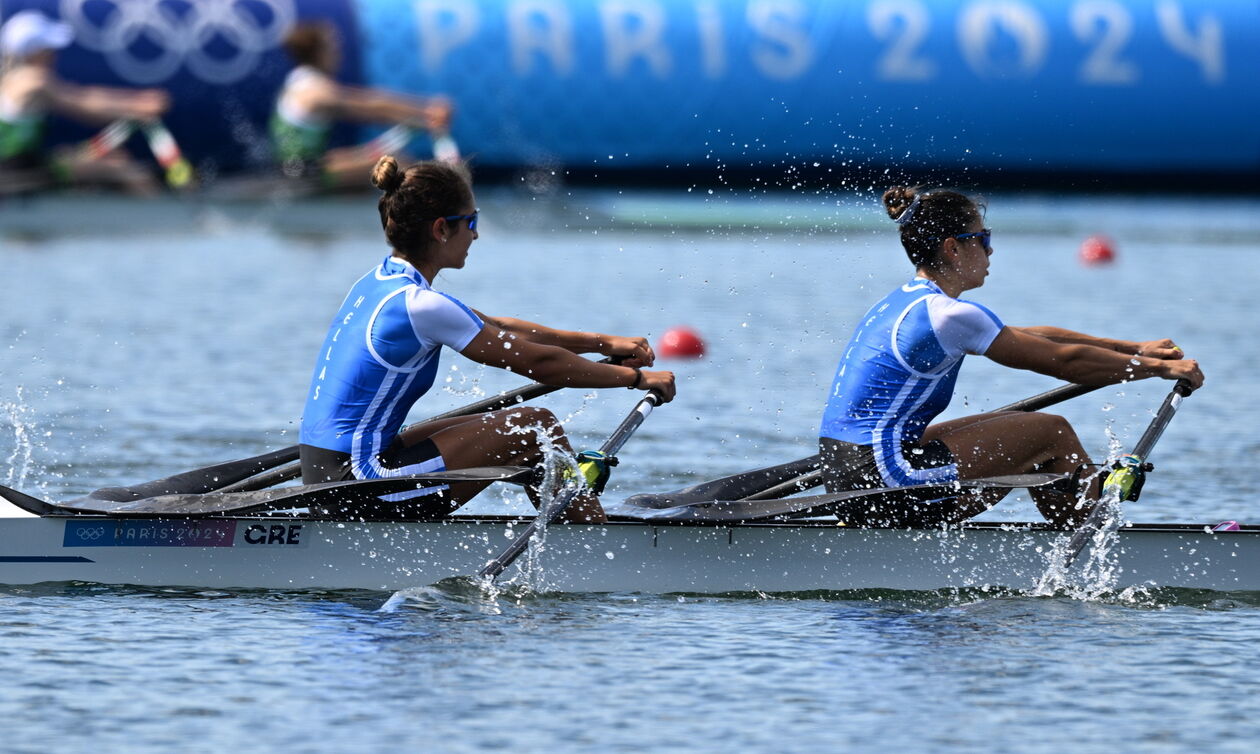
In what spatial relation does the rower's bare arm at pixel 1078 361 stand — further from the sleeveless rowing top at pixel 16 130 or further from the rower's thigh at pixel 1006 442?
the sleeveless rowing top at pixel 16 130

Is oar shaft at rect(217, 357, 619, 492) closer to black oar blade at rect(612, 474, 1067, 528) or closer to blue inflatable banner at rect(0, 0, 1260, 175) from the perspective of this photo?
black oar blade at rect(612, 474, 1067, 528)

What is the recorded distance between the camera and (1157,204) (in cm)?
3070

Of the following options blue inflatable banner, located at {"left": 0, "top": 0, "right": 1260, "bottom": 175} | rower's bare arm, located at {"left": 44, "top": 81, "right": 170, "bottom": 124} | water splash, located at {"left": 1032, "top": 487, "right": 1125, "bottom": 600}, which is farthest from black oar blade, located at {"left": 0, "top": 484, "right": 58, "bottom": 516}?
blue inflatable banner, located at {"left": 0, "top": 0, "right": 1260, "bottom": 175}

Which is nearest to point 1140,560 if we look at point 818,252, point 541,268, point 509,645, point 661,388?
point 661,388

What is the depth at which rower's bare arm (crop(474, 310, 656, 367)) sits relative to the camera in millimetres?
8102

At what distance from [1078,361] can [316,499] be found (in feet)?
8.86

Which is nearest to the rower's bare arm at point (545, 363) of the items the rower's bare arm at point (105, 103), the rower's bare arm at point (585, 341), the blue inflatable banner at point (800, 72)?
the rower's bare arm at point (585, 341)

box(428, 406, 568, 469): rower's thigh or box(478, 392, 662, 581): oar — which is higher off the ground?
A: box(428, 406, 568, 469): rower's thigh

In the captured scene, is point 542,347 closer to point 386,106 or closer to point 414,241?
point 414,241

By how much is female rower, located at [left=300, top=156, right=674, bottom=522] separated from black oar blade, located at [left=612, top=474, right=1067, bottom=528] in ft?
1.15

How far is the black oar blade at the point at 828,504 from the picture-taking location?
7.61 metres

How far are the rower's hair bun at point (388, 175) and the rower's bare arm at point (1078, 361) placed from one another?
2110 millimetres

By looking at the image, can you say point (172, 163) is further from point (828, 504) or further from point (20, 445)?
point (828, 504)

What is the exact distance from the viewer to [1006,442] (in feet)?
25.7
